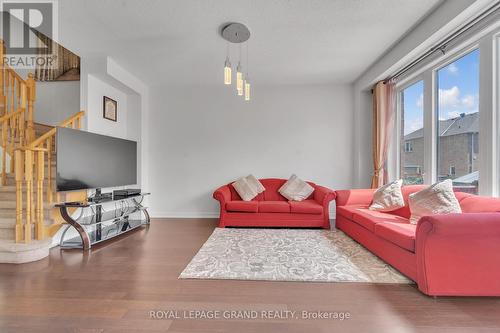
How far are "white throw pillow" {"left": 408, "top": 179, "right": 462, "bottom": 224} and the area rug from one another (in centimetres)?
73

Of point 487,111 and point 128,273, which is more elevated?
point 487,111

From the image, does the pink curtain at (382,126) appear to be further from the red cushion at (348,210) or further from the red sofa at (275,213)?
the red sofa at (275,213)

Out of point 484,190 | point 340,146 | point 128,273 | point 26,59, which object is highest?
point 26,59

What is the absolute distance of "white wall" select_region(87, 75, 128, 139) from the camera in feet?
12.8

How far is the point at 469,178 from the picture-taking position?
280 centimetres

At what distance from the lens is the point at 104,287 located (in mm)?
2090

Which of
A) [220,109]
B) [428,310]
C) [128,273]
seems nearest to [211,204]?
[220,109]

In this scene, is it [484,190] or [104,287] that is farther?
[484,190]

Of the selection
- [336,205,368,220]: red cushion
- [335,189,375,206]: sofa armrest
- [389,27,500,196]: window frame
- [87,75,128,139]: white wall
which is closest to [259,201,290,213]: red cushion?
[336,205,368,220]: red cushion

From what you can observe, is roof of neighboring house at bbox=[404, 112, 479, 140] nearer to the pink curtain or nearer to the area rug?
the pink curtain

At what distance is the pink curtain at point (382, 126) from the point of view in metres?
4.11

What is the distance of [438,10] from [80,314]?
4.42 metres

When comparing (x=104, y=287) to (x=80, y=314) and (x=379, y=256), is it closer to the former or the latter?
(x=80, y=314)

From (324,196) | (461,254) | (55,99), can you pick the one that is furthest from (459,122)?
(55,99)
